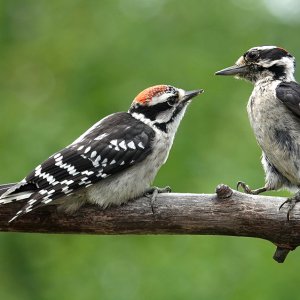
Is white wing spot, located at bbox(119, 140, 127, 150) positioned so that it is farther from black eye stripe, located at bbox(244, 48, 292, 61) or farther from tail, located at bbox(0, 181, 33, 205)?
black eye stripe, located at bbox(244, 48, 292, 61)

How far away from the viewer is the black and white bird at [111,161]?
5102mm

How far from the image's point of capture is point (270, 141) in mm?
5844

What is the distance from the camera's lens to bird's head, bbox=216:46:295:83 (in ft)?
20.7

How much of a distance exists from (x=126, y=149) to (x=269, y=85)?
1411mm

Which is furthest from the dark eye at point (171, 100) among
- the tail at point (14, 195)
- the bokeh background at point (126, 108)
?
the bokeh background at point (126, 108)

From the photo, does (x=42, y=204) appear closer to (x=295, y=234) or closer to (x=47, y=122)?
(x=295, y=234)

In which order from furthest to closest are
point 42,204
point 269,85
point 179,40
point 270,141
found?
point 179,40 → point 269,85 → point 270,141 → point 42,204

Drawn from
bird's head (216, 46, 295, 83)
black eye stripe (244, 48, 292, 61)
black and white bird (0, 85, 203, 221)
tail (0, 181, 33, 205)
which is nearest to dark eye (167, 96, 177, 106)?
black and white bird (0, 85, 203, 221)

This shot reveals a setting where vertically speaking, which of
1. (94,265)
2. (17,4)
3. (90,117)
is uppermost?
(17,4)

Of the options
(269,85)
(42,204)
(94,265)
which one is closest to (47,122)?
(94,265)

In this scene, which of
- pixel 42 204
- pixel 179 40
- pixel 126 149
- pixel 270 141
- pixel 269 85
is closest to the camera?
pixel 42 204

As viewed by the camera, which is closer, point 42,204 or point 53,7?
point 42,204

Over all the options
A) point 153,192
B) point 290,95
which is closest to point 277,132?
point 290,95

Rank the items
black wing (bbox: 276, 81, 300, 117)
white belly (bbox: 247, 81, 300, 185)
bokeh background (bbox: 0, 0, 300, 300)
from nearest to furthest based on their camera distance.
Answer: white belly (bbox: 247, 81, 300, 185)
black wing (bbox: 276, 81, 300, 117)
bokeh background (bbox: 0, 0, 300, 300)
